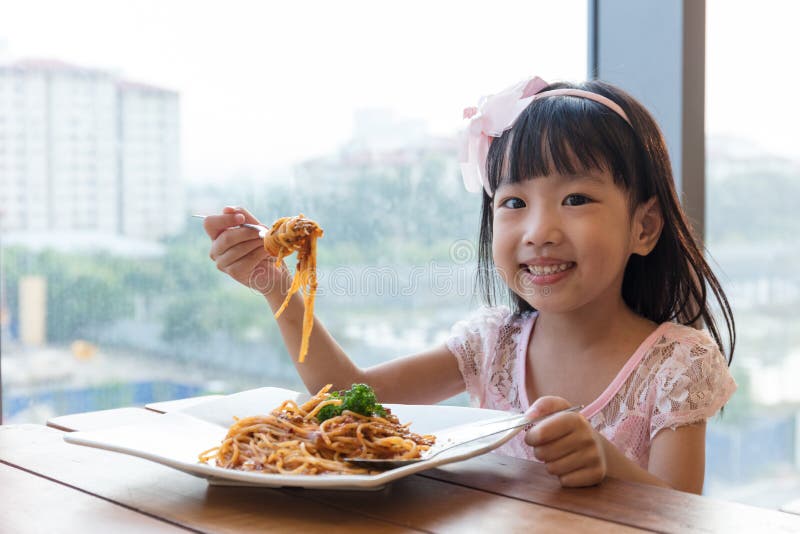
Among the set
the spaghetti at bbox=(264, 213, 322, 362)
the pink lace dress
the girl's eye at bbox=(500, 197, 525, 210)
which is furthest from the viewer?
the girl's eye at bbox=(500, 197, 525, 210)

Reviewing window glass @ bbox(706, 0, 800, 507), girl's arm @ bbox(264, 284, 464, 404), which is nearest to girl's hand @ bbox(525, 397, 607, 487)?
girl's arm @ bbox(264, 284, 464, 404)

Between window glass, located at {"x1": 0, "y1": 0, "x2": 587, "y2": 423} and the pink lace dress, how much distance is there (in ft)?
2.47

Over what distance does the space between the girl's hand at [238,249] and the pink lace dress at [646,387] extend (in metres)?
0.51

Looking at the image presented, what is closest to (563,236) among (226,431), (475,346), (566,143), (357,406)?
(566,143)

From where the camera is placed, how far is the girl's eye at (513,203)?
1.47 metres

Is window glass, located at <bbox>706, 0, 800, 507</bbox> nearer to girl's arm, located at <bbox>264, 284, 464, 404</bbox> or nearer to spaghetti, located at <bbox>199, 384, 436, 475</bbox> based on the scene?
girl's arm, located at <bbox>264, 284, 464, 404</bbox>

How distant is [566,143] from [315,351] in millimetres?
603

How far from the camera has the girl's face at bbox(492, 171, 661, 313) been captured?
1389 mm

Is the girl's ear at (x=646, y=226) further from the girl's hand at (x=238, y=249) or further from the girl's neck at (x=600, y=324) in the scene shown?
the girl's hand at (x=238, y=249)

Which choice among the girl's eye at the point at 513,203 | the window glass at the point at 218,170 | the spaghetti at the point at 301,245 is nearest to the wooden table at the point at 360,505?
the spaghetti at the point at 301,245

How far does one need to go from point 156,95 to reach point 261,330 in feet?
2.23

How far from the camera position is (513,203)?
1478 mm

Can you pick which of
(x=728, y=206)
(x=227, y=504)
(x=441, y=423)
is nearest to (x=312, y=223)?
(x=441, y=423)

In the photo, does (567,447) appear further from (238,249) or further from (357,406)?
(238,249)
